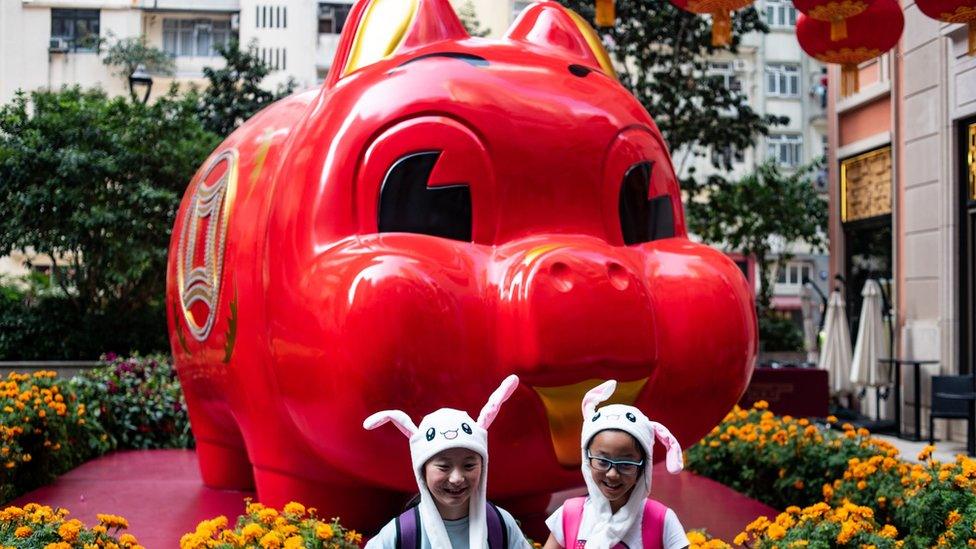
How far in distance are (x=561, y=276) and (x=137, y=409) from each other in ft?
21.6

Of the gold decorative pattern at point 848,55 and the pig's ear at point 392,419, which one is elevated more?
the gold decorative pattern at point 848,55

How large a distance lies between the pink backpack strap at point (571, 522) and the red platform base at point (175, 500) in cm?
239

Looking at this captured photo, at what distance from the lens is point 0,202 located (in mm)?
14773

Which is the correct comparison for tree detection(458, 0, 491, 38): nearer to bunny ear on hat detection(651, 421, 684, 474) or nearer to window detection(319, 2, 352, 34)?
window detection(319, 2, 352, 34)

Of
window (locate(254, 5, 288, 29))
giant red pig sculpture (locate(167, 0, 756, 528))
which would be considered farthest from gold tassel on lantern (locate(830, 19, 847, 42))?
window (locate(254, 5, 288, 29))

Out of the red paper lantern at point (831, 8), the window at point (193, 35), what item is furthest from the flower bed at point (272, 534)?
the window at point (193, 35)

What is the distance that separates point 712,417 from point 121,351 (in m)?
12.3

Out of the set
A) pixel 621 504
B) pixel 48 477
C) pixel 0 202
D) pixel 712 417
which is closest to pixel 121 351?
pixel 0 202

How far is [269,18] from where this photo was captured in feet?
64.5

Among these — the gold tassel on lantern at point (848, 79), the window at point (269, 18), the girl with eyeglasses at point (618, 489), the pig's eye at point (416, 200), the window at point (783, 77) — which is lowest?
the girl with eyeglasses at point (618, 489)

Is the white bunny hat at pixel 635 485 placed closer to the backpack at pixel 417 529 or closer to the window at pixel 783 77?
the backpack at pixel 417 529

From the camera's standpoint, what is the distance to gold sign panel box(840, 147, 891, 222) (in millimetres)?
13625

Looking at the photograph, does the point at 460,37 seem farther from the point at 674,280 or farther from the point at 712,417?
the point at 712,417

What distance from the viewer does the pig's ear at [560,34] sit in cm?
521
